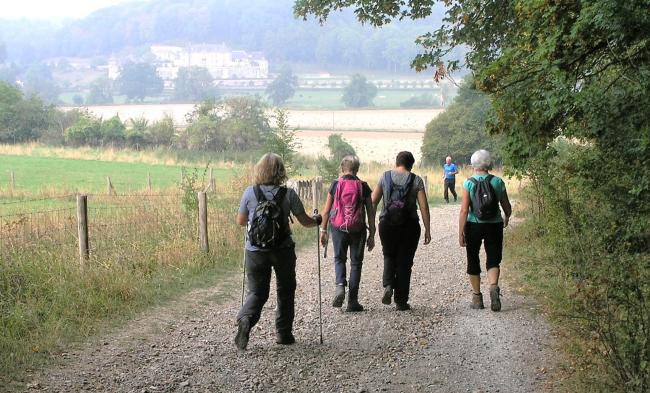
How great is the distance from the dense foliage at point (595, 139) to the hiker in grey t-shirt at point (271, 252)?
2.47m

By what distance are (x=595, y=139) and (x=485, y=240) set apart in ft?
5.20

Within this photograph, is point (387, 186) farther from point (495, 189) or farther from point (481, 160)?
point (495, 189)

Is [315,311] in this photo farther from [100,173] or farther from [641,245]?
[100,173]

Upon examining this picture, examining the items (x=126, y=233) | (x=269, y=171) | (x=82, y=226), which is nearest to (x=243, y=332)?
(x=269, y=171)

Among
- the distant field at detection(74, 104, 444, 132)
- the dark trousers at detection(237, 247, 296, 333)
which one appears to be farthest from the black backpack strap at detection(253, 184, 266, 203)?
the distant field at detection(74, 104, 444, 132)

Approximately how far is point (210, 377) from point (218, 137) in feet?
224

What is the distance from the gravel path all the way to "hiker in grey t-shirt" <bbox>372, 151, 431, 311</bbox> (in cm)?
44

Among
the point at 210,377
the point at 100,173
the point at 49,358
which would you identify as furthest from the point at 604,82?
the point at 100,173

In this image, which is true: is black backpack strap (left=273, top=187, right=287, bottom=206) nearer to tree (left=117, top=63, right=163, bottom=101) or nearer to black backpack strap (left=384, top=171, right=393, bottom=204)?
black backpack strap (left=384, top=171, right=393, bottom=204)

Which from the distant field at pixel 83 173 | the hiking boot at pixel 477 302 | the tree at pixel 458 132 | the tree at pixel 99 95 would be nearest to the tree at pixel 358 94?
the tree at pixel 99 95

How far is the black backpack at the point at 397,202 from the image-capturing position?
925cm

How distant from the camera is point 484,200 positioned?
925cm

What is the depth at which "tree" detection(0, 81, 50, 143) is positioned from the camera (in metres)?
81.0

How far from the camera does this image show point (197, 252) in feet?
43.5
